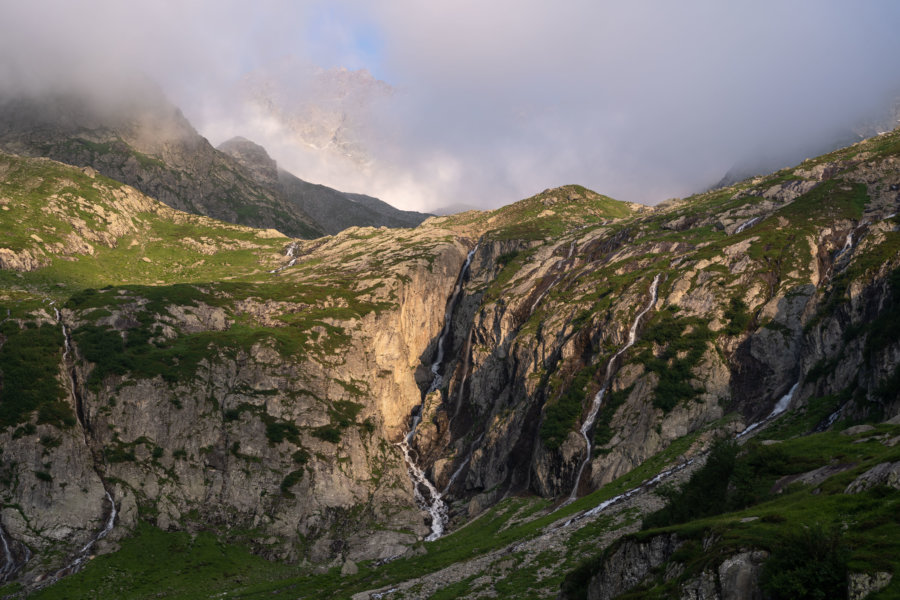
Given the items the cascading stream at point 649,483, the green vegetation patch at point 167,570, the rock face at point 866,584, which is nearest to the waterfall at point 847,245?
the cascading stream at point 649,483

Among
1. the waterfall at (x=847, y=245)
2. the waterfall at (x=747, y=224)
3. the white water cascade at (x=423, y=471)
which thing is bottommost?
the white water cascade at (x=423, y=471)

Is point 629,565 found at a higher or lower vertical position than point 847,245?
lower

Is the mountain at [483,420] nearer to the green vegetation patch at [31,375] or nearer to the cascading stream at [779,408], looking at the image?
the green vegetation patch at [31,375]

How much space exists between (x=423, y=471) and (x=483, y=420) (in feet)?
58.9

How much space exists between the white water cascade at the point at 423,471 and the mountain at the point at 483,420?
0.69 meters

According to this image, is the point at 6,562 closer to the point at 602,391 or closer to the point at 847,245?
the point at 602,391

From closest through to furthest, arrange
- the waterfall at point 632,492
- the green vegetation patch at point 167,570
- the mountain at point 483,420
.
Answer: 1. the mountain at point 483,420
2. the waterfall at point 632,492
3. the green vegetation patch at point 167,570

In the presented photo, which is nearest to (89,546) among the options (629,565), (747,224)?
(629,565)

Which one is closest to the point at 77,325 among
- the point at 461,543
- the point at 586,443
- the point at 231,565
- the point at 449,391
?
the point at 231,565

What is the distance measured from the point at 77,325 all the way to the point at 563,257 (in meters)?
128

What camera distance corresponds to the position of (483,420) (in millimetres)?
132125

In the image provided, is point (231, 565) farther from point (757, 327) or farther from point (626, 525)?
point (757, 327)

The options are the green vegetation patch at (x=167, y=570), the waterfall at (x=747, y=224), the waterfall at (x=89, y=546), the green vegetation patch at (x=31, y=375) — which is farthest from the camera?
the waterfall at (x=747, y=224)

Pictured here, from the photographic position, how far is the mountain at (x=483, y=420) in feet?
177
